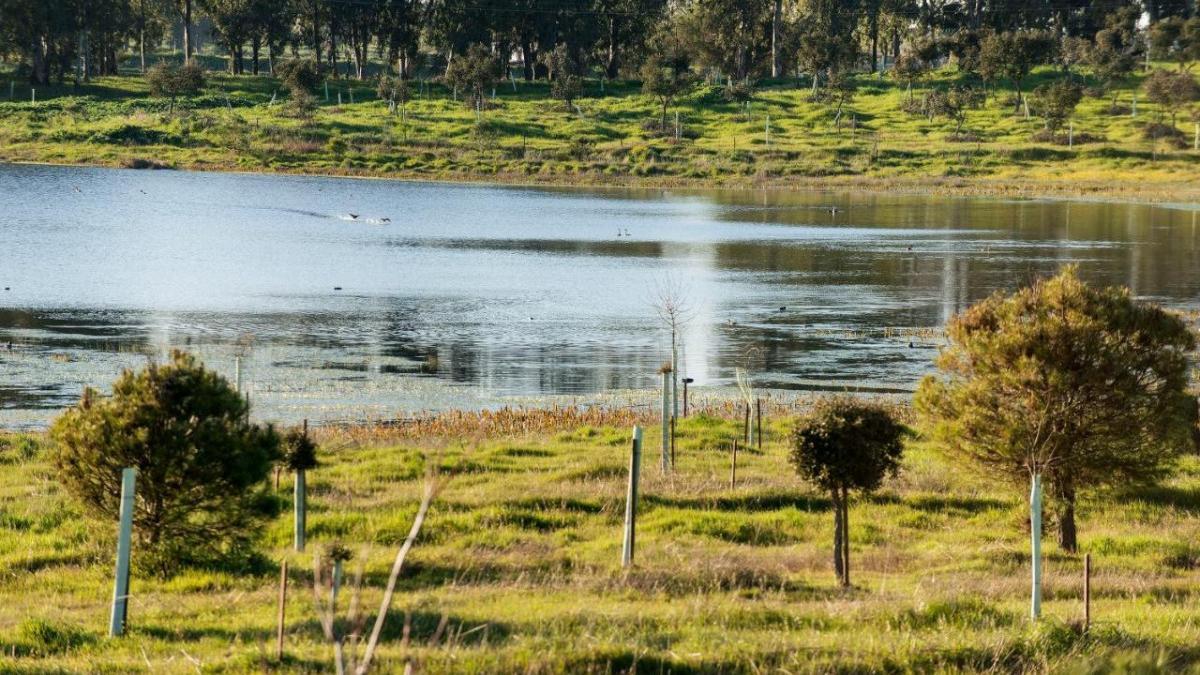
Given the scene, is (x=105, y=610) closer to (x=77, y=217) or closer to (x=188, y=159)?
(x=77, y=217)

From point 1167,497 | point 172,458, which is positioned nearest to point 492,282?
point 1167,497

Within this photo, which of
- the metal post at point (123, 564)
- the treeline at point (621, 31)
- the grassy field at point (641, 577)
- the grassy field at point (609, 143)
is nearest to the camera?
the grassy field at point (641, 577)

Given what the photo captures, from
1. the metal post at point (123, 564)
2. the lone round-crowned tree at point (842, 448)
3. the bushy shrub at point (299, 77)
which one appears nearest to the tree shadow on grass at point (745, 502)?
the lone round-crowned tree at point (842, 448)

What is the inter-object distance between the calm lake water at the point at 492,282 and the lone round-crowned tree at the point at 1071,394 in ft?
47.8

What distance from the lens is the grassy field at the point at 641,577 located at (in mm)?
10867

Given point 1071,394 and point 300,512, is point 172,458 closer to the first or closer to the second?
point 300,512

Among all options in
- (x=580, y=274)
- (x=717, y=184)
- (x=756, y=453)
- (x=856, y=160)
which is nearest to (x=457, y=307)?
(x=580, y=274)

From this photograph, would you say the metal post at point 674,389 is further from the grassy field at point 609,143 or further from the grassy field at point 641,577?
the grassy field at point 609,143

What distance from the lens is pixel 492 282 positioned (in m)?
54.3

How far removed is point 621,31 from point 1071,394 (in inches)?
5743

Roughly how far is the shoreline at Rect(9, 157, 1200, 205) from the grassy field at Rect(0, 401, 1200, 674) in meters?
84.1

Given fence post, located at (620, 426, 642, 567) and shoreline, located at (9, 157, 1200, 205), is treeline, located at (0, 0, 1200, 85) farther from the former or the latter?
fence post, located at (620, 426, 642, 567)

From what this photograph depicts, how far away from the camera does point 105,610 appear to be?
12.7 meters

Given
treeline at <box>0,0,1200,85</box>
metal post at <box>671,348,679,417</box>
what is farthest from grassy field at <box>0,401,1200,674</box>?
treeline at <box>0,0,1200,85</box>
